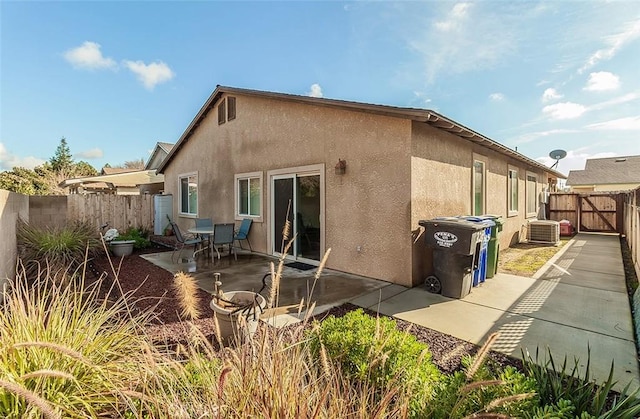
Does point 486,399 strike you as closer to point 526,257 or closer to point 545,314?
point 545,314

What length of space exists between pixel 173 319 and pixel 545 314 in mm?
5977

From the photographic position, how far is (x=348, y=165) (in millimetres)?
7215

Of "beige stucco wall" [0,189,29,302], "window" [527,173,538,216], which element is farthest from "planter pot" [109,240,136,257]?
"window" [527,173,538,216]

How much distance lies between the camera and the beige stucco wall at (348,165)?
251 inches

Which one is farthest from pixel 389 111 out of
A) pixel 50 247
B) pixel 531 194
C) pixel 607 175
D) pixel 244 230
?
pixel 607 175

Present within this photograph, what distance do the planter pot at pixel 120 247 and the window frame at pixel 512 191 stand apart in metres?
13.9

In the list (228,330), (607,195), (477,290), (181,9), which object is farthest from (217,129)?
(607,195)

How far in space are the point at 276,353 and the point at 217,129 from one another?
11498 millimetres

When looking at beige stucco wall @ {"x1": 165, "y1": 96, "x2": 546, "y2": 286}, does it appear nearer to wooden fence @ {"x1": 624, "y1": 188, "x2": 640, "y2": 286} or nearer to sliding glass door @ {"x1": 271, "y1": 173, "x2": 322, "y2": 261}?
sliding glass door @ {"x1": 271, "y1": 173, "x2": 322, "y2": 261}

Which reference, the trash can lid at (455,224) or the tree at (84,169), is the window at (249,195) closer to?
the trash can lid at (455,224)

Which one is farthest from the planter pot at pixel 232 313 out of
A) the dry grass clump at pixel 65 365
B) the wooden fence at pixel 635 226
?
the wooden fence at pixel 635 226

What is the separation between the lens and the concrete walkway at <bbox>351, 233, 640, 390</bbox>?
360 centimetres

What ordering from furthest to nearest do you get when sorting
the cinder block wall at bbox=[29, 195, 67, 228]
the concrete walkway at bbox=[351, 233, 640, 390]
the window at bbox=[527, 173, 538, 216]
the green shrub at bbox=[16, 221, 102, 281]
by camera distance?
the window at bbox=[527, 173, 538, 216] → the cinder block wall at bbox=[29, 195, 67, 228] → the green shrub at bbox=[16, 221, 102, 281] → the concrete walkway at bbox=[351, 233, 640, 390]

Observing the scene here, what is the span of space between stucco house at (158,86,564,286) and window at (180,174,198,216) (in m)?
0.93
